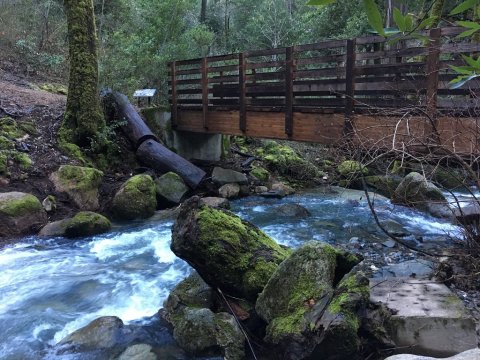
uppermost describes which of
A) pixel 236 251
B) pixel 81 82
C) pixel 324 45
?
pixel 324 45

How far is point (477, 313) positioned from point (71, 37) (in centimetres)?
1002

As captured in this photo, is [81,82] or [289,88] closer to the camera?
[289,88]

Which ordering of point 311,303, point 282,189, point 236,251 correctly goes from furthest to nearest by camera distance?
point 282,189 < point 236,251 < point 311,303

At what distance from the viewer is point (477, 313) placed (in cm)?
409

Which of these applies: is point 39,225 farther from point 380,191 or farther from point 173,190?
point 380,191

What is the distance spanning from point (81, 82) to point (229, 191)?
4489 millimetres

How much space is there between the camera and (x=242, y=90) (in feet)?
33.7

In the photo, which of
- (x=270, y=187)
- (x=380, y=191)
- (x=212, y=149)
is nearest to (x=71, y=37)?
(x=212, y=149)

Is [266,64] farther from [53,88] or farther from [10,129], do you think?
[53,88]

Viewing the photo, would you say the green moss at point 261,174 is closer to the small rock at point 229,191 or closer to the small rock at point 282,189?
the small rock at point 282,189

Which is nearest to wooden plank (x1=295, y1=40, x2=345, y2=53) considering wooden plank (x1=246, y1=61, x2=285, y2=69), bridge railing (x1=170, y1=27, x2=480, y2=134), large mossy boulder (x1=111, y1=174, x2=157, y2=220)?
bridge railing (x1=170, y1=27, x2=480, y2=134)

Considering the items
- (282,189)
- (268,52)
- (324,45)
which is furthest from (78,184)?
(282,189)

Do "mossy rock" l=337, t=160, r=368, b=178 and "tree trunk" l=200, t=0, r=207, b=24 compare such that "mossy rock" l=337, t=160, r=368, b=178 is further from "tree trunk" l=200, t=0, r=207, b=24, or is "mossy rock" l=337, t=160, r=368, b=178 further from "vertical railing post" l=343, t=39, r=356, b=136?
"tree trunk" l=200, t=0, r=207, b=24

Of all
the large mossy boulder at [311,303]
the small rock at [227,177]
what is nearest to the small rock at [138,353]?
the large mossy boulder at [311,303]
